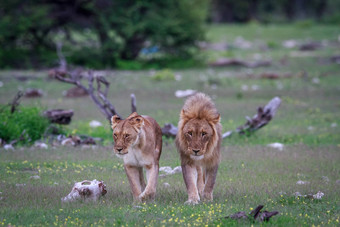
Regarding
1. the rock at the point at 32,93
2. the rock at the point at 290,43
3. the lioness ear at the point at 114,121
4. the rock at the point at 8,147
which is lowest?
the rock at the point at 290,43

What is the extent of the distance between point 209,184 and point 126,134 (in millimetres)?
1428

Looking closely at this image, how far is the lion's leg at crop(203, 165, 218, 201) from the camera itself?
8500mm

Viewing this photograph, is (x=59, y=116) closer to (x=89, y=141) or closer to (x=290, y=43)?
(x=89, y=141)

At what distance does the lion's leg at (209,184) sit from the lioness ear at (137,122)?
1.23 meters

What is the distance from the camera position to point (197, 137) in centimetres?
835

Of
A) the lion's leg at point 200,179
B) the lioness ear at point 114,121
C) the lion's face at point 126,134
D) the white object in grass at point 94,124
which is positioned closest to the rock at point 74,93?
the white object in grass at point 94,124

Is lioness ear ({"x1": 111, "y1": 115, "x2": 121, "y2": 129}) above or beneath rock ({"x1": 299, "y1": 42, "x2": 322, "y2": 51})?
above

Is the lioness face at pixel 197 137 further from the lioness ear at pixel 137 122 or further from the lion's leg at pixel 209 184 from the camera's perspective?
the lioness ear at pixel 137 122

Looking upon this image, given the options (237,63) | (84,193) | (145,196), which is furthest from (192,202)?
(237,63)

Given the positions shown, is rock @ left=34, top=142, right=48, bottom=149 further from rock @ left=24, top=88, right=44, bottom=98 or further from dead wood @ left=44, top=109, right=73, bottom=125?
rock @ left=24, top=88, right=44, bottom=98

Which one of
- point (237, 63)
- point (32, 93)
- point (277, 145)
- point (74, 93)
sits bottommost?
point (237, 63)

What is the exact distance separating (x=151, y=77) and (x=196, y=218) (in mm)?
20004

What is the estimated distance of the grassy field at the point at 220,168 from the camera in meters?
7.45

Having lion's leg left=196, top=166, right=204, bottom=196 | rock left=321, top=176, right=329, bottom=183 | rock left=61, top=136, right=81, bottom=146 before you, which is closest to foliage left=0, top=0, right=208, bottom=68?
rock left=61, top=136, right=81, bottom=146
